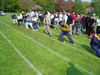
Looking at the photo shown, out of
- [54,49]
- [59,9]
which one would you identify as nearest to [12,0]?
[59,9]

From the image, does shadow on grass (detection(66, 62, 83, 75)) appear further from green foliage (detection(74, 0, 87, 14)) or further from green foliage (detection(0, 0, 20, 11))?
green foliage (detection(74, 0, 87, 14))

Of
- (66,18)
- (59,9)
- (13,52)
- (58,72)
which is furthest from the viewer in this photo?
(59,9)

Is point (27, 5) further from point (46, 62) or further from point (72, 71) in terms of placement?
point (72, 71)

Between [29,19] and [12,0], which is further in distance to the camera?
[12,0]

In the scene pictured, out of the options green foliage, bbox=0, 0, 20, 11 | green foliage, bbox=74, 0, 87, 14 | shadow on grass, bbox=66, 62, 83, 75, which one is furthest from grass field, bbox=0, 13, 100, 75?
green foliage, bbox=74, 0, 87, 14

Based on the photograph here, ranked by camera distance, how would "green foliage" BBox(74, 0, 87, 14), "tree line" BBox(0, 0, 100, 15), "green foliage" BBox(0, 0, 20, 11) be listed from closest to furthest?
"green foliage" BBox(0, 0, 20, 11)
"tree line" BBox(0, 0, 100, 15)
"green foliage" BBox(74, 0, 87, 14)

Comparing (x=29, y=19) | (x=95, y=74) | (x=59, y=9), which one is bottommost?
(x=95, y=74)

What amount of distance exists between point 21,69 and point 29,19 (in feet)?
29.4

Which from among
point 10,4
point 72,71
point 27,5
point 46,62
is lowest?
point 72,71

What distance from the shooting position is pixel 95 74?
16.0ft

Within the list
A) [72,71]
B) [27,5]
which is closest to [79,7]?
[27,5]

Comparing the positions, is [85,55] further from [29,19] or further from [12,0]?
[12,0]

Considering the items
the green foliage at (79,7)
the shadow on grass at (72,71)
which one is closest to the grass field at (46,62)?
the shadow on grass at (72,71)

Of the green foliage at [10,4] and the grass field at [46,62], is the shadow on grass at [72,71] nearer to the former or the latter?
the grass field at [46,62]
